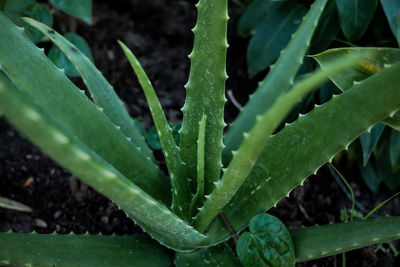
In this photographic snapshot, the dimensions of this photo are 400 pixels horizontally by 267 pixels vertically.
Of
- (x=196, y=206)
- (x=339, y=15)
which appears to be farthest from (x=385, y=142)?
(x=196, y=206)

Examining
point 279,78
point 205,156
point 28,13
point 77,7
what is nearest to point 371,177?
point 279,78

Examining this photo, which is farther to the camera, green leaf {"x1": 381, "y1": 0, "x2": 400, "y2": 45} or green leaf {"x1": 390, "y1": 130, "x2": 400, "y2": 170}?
green leaf {"x1": 390, "y1": 130, "x2": 400, "y2": 170}

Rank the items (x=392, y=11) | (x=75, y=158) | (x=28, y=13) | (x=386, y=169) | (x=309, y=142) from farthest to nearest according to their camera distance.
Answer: (x=386, y=169) → (x=28, y=13) → (x=392, y=11) → (x=309, y=142) → (x=75, y=158)

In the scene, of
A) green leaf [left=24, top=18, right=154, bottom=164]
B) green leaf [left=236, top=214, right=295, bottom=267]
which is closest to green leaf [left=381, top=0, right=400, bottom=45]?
green leaf [left=236, top=214, right=295, bottom=267]

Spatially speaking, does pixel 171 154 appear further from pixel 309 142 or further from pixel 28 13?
pixel 28 13

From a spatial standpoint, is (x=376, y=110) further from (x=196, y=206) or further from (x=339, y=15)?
(x=339, y=15)

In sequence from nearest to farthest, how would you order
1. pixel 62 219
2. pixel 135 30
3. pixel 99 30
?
pixel 62 219 < pixel 99 30 < pixel 135 30

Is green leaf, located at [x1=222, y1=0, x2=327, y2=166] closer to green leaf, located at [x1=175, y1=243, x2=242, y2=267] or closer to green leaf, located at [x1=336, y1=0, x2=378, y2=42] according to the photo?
green leaf, located at [x1=175, y1=243, x2=242, y2=267]
